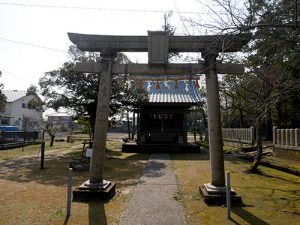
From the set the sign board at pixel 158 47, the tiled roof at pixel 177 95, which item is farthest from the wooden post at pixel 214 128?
the tiled roof at pixel 177 95

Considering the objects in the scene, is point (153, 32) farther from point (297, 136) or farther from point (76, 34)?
point (297, 136)

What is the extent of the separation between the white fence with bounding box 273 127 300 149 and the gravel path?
23.9ft

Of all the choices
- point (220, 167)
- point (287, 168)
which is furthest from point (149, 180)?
point (287, 168)

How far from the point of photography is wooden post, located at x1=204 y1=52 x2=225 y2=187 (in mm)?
8133

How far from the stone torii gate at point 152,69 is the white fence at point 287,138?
27.1ft

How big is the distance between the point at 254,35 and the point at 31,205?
257 inches

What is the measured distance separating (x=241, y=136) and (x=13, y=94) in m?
42.6

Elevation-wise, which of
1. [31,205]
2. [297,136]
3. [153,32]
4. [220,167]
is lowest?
[31,205]

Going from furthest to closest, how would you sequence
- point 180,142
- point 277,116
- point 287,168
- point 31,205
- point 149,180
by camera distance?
point 277,116, point 180,142, point 287,168, point 149,180, point 31,205

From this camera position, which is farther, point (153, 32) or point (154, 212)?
point (153, 32)

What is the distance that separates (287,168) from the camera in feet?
42.9

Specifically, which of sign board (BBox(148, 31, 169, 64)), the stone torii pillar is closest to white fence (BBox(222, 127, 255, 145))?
sign board (BBox(148, 31, 169, 64))

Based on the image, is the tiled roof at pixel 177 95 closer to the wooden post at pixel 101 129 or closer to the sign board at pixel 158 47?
the sign board at pixel 158 47

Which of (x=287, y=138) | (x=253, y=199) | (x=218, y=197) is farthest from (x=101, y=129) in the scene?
(x=287, y=138)
